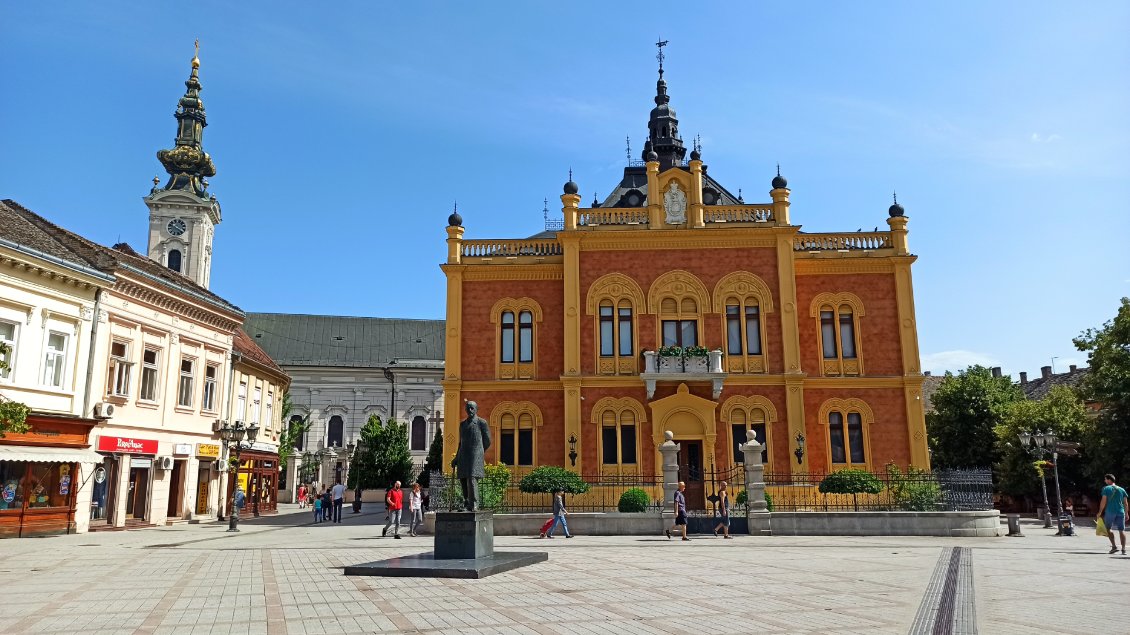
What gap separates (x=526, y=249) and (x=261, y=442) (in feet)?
53.1

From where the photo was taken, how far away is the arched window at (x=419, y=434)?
63406 millimetres

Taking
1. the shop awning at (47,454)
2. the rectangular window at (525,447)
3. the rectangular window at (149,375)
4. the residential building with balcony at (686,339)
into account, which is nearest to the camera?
the shop awning at (47,454)

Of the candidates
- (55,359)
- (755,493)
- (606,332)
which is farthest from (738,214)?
(55,359)

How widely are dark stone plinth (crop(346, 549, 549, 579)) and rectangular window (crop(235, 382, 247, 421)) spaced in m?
22.1

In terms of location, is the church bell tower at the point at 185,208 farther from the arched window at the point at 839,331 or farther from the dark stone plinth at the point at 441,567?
the dark stone plinth at the point at 441,567

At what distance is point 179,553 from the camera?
17469 mm

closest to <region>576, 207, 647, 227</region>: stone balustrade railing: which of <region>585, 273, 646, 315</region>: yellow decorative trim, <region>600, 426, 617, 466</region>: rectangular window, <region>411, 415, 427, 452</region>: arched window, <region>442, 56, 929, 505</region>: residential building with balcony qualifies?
<region>442, 56, 929, 505</region>: residential building with balcony

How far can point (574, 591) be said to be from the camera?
10719 mm

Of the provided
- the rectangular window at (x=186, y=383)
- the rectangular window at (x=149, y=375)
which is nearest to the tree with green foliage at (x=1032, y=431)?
the rectangular window at (x=186, y=383)

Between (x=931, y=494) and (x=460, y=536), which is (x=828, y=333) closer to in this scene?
(x=931, y=494)

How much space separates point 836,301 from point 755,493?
11.7 m

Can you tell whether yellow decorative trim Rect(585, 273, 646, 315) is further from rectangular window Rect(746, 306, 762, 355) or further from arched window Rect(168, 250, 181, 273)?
arched window Rect(168, 250, 181, 273)

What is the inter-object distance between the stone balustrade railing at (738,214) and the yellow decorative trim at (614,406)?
808cm

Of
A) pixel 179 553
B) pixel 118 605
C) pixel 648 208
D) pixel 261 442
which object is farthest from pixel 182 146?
pixel 118 605
